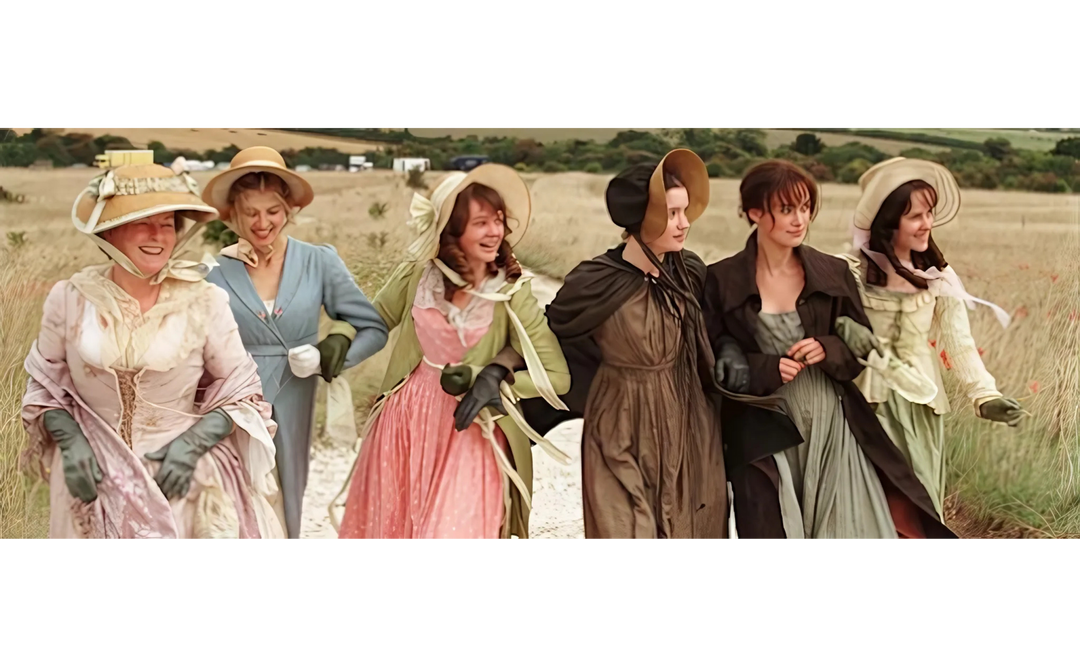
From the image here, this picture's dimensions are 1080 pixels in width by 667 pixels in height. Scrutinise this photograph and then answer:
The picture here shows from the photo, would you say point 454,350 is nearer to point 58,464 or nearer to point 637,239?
point 637,239

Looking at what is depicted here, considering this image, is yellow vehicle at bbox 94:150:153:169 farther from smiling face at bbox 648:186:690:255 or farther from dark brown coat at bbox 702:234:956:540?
dark brown coat at bbox 702:234:956:540

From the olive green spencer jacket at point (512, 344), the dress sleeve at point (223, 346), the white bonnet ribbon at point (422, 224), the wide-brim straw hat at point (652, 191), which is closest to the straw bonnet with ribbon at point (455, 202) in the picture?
the white bonnet ribbon at point (422, 224)

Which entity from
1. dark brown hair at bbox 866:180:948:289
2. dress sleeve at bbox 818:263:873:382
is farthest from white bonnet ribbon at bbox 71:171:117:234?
dark brown hair at bbox 866:180:948:289

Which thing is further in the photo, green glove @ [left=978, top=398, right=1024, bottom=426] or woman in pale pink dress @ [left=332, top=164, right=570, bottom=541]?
green glove @ [left=978, top=398, right=1024, bottom=426]

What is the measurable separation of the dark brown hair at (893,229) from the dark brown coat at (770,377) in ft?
0.41

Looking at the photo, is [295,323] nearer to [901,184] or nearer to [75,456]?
[75,456]

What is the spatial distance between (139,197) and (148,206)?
2.4 inches

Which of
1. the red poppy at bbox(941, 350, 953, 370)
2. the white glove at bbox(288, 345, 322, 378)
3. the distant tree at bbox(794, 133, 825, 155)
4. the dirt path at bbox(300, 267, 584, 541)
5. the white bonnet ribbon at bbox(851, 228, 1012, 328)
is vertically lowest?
the dirt path at bbox(300, 267, 584, 541)

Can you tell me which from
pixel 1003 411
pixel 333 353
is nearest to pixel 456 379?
pixel 333 353

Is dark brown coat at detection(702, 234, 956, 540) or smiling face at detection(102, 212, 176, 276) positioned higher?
smiling face at detection(102, 212, 176, 276)

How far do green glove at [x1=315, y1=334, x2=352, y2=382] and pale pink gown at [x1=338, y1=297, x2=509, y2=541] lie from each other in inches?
10.3

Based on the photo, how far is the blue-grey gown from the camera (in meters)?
8.76

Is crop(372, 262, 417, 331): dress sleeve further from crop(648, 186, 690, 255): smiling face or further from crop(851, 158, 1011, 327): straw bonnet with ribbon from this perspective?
crop(851, 158, 1011, 327): straw bonnet with ribbon

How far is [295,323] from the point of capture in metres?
8.77
